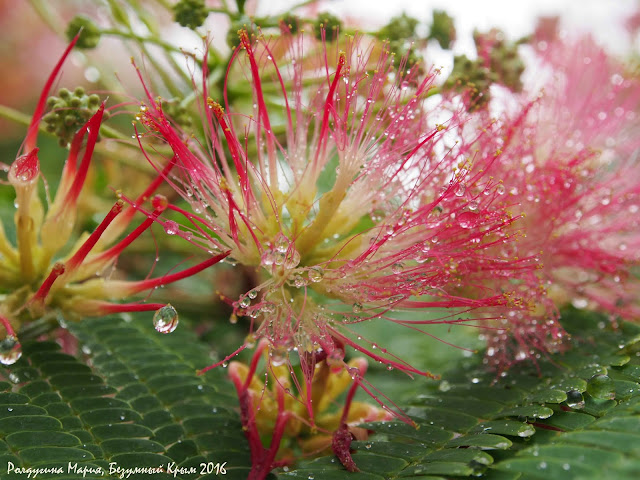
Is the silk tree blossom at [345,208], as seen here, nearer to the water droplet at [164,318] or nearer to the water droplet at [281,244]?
the water droplet at [281,244]

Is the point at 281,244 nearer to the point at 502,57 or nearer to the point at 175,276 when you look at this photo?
the point at 175,276

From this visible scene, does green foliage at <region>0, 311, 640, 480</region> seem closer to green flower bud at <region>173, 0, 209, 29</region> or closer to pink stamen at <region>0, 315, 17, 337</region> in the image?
pink stamen at <region>0, 315, 17, 337</region>

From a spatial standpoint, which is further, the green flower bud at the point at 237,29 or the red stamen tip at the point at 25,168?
the green flower bud at the point at 237,29

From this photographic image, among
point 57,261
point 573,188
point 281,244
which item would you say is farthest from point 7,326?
point 573,188

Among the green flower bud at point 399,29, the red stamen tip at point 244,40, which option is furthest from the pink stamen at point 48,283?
the green flower bud at point 399,29

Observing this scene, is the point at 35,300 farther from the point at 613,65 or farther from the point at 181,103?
the point at 613,65

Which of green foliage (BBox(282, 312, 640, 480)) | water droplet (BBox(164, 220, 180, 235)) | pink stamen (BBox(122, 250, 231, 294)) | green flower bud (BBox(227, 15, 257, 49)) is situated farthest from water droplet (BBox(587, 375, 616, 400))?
green flower bud (BBox(227, 15, 257, 49))
